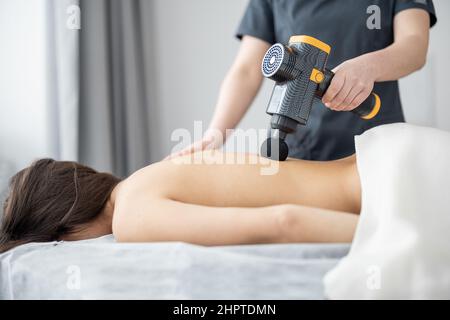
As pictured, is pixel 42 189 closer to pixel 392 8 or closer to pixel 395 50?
pixel 395 50

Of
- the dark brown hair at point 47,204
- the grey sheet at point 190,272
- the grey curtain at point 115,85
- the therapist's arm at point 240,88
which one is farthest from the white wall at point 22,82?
the grey sheet at point 190,272

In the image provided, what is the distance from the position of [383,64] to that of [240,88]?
571mm

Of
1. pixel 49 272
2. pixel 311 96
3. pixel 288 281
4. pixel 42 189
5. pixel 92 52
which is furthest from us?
pixel 92 52

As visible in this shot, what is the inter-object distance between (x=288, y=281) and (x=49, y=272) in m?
0.50

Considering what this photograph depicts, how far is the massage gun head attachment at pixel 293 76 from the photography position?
1.02m

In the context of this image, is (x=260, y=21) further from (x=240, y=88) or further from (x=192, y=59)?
(x=192, y=59)

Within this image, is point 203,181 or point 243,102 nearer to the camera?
point 203,181

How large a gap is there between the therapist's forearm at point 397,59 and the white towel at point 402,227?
0.22m

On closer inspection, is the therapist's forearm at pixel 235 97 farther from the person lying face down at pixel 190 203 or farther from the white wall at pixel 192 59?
the white wall at pixel 192 59

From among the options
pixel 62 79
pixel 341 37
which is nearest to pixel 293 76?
pixel 341 37

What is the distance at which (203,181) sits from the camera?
1061 millimetres

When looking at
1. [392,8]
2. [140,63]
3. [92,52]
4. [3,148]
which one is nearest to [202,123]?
[140,63]

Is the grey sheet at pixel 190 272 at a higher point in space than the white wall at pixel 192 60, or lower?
lower

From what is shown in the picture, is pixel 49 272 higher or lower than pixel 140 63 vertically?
lower
